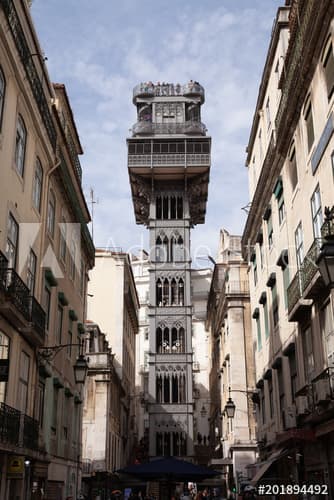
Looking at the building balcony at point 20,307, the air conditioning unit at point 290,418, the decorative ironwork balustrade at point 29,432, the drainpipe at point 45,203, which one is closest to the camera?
the building balcony at point 20,307

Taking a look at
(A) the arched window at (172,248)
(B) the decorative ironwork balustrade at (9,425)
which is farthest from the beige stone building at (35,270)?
(A) the arched window at (172,248)

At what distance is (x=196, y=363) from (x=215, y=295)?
29.4 metres

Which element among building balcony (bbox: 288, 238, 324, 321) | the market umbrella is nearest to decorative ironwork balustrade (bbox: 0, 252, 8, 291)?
the market umbrella

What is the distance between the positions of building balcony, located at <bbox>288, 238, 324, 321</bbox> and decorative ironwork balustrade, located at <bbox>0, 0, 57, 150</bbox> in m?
9.68

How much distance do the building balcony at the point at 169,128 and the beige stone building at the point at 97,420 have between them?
1013 inches

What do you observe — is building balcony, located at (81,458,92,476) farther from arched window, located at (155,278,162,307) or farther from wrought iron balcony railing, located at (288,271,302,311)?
wrought iron balcony railing, located at (288,271,302,311)

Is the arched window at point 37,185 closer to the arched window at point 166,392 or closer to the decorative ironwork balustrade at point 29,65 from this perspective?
the decorative ironwork balustrade at point 29,65

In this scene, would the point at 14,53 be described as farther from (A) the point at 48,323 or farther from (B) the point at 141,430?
(B) the point at 141,430

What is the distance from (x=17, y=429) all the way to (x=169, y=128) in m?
48.9

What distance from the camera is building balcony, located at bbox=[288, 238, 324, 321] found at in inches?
634

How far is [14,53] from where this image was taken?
17234 mm

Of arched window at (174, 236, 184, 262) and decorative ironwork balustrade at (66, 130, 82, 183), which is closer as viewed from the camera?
decorative ironwork balustrade at (66, 130, 82, 183)

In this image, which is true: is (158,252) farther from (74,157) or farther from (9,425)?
(9,425)

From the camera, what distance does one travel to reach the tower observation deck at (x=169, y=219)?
178 ft
